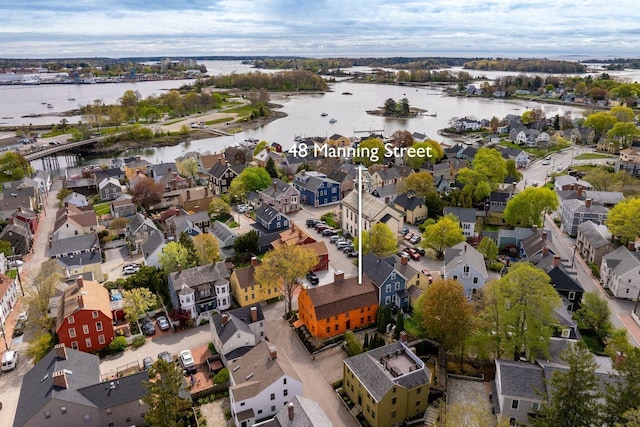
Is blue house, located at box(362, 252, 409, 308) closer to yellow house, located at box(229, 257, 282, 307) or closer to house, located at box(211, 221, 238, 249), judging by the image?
yellow house, located at box(229, 257, 282, 307)

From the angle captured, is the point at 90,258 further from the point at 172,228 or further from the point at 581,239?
the point at 581,239

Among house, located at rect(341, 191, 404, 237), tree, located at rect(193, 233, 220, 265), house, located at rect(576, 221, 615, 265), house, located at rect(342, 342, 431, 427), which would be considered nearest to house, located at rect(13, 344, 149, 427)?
house, located at rect(342, 342, 431, 427)

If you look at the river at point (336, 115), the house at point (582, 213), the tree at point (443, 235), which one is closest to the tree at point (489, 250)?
the tree at point (443, 235)

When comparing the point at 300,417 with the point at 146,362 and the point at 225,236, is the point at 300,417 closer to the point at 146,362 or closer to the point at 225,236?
the point at 146,362

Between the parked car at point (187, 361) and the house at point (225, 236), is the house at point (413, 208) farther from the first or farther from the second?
the parked car at point (187, 361)

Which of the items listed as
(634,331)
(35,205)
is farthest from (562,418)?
(35,205)

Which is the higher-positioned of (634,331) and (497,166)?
(497,166)
